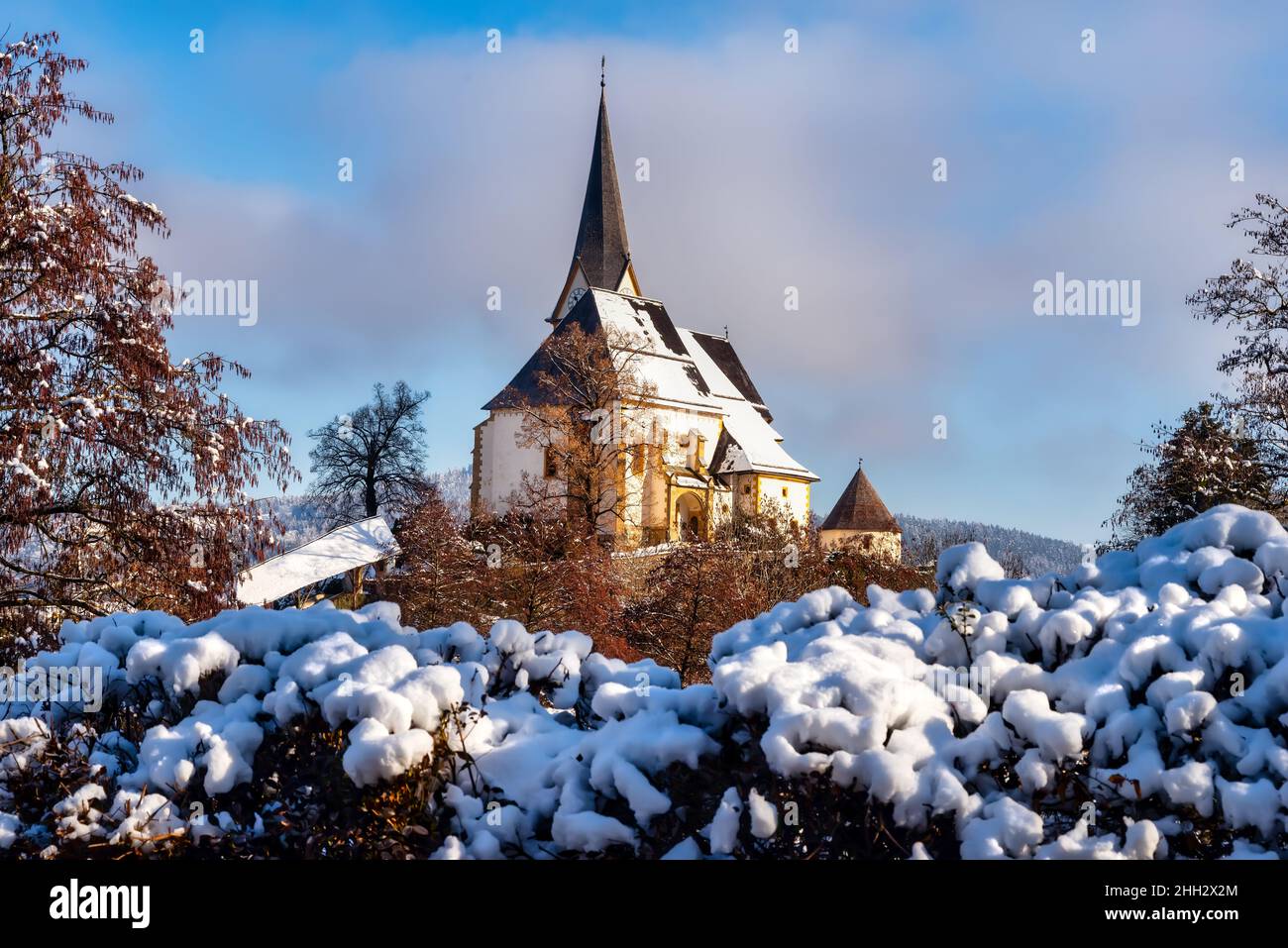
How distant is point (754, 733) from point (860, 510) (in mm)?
51930

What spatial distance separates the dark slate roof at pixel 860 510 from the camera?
2108 inches

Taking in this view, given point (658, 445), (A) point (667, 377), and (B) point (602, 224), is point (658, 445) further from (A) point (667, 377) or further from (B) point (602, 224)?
(B) point (602, 224)

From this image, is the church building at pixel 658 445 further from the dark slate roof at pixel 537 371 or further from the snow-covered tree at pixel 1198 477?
the snow-covered tree at pixel 1198 477

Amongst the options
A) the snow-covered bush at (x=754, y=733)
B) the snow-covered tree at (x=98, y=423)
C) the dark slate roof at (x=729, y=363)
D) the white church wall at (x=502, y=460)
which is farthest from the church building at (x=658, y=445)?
the snow-covered bush at (x=754, y=733)

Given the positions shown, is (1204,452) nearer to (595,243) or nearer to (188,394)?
(188,394)

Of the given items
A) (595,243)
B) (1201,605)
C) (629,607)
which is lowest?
(629,607)

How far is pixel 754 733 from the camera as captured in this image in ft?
10.7

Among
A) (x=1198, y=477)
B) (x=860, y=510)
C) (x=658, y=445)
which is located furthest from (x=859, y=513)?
(x=1198, y=477)

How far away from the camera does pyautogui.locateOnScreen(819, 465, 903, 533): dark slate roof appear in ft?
176

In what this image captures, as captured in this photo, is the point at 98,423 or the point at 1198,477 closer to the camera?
the point at 98,423

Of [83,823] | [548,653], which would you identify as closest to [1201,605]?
[548,653]
